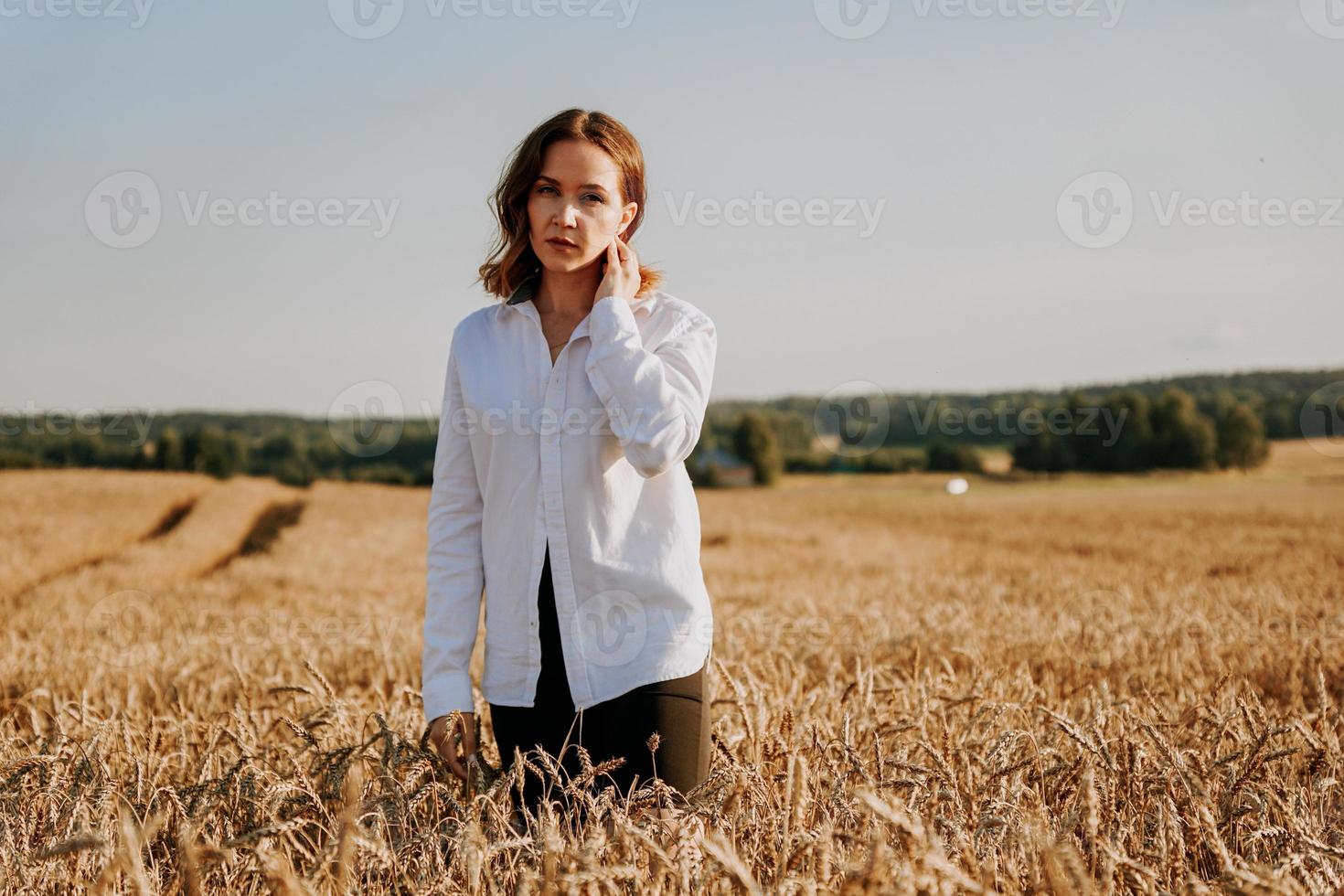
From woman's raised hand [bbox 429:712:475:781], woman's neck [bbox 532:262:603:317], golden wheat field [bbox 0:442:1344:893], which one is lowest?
golden wheat field [bbox 0:442:1344:893]

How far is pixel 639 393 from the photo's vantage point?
2477 mm

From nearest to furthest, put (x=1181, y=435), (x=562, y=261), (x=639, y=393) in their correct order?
(x=639, y=393), (x=562, y=261), (x=1181, y=435)

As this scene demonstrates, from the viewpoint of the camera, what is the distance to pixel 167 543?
20312 millimetres

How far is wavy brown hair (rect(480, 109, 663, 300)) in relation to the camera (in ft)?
8.94

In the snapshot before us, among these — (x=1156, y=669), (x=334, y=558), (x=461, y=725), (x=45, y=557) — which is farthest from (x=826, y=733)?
(x=45, y=557)

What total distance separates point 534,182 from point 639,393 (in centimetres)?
72

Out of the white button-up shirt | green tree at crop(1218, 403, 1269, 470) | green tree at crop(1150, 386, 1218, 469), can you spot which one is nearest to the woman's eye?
the white button-up shirt

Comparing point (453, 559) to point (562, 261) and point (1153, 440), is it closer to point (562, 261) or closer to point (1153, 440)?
point (562, 261)

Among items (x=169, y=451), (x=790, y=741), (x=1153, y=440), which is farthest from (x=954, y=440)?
(x=790, y=741)

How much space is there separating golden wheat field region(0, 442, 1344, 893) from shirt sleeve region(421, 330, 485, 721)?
10.2 inches

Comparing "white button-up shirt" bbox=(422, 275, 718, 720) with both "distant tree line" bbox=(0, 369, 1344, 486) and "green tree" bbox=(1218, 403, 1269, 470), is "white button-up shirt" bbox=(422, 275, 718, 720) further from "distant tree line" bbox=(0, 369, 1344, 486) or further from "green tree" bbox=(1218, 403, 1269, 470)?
"green tree" bbox=(1218, 403, 1269, 470)

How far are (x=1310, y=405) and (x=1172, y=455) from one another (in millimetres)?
7079

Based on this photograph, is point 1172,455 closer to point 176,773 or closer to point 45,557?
point 45,557

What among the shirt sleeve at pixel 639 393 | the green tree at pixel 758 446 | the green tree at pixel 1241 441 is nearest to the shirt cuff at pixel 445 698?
the shirt sleeve at pixel 639 393
